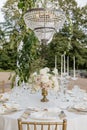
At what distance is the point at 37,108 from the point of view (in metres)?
2.21

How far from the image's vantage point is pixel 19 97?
272cm

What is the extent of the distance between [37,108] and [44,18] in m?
1.45

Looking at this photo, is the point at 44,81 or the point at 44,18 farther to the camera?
the point at 44,18

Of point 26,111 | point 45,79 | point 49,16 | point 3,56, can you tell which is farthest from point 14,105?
point 3,56

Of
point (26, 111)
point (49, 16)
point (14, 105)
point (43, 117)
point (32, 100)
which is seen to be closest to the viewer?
point (43, 117)

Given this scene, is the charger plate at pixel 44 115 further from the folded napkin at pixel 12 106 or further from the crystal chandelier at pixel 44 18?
the crystal chandelier at pixel 44 18

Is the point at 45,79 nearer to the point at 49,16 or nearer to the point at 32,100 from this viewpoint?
the point at 32,100

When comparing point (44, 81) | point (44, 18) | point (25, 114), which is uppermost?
point (44, 18)

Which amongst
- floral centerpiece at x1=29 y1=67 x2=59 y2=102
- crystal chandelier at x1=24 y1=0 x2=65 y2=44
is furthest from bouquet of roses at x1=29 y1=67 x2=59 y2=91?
crystal chandelier at x1=24 y1=0 x2=65 y2=44

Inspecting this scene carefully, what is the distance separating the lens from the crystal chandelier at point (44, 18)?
120 inches

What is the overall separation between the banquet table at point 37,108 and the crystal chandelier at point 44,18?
0.98 m

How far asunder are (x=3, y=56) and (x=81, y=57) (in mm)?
5871

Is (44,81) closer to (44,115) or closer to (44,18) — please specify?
(44,115)

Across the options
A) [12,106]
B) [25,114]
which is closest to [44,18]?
[12,106]
